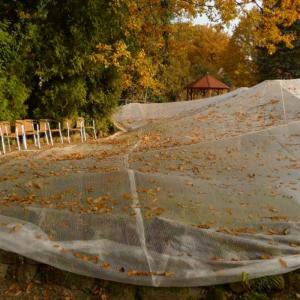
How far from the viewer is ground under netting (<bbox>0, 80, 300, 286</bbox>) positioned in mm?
3365

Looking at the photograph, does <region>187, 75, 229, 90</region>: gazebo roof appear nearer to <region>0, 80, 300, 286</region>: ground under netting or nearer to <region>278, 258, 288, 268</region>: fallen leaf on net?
<region>0, 80, 300, 286</region>: ground under netting

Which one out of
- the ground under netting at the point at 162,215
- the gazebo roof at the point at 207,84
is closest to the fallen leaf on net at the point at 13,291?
the ground under netting at the point at 162,215

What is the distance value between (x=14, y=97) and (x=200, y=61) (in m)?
33.0

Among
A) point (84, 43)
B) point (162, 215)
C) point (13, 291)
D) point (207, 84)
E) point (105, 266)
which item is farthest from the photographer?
point (207, 84)

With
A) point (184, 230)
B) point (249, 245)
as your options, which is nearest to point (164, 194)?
point (184, 230)

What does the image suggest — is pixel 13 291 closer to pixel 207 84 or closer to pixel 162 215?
pixel 162 215

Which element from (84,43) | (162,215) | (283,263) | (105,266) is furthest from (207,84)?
(105,266)

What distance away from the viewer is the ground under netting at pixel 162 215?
3.37 metres

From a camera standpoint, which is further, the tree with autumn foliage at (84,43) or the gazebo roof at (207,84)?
the gazebo roof at (207,84)

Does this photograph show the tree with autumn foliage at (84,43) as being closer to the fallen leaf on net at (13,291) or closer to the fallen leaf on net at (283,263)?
the fallen leaf on net at (13,291)

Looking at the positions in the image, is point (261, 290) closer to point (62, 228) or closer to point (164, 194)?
point (164, 194)

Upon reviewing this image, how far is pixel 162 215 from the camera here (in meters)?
3.89

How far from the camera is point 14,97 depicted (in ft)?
34.6

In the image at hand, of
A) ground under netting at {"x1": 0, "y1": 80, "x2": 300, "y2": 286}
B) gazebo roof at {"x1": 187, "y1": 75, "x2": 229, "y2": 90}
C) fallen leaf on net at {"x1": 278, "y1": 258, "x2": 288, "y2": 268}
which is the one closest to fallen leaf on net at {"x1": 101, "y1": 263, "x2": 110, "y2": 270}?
ground under netting at {"x1": 0, "y1": 80, "x2": 300, "y2": 286}
